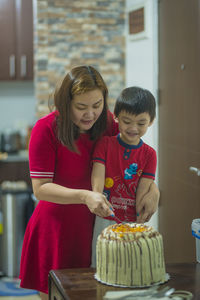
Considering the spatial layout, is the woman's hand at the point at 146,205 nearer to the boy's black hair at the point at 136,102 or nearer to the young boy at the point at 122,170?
the young boy at the point at 122,170

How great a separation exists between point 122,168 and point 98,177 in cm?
8

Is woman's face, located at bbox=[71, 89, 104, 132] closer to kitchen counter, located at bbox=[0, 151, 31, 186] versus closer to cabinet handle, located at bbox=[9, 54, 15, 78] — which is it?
kitchen counter, located at bbox=[0, 151, 31, 186]

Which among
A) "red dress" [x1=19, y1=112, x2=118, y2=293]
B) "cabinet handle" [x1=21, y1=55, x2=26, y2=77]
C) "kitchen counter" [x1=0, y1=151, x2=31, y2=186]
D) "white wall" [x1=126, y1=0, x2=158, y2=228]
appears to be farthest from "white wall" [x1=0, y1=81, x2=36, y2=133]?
"red dress" [x1=19, y1=112, x2=118, y2=293]

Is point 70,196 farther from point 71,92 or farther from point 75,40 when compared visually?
point 75,40

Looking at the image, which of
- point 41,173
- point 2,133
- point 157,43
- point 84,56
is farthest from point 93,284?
point 2,133

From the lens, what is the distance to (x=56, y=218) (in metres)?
1.58

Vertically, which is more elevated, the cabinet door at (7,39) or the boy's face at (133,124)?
the cabinet door at (7,39)

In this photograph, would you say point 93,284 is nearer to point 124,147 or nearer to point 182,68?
point 124,147

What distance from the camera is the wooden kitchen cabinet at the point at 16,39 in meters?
4.06

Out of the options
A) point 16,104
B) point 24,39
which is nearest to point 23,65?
point 24,39

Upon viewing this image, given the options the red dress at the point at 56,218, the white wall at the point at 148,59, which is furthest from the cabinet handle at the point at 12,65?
the red dress at the point at 56,218

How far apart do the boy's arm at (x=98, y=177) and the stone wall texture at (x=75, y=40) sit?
7.01ft

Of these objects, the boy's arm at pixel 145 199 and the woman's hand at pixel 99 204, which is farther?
the boy's arm at pixel 145 199

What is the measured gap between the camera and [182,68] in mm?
2654
